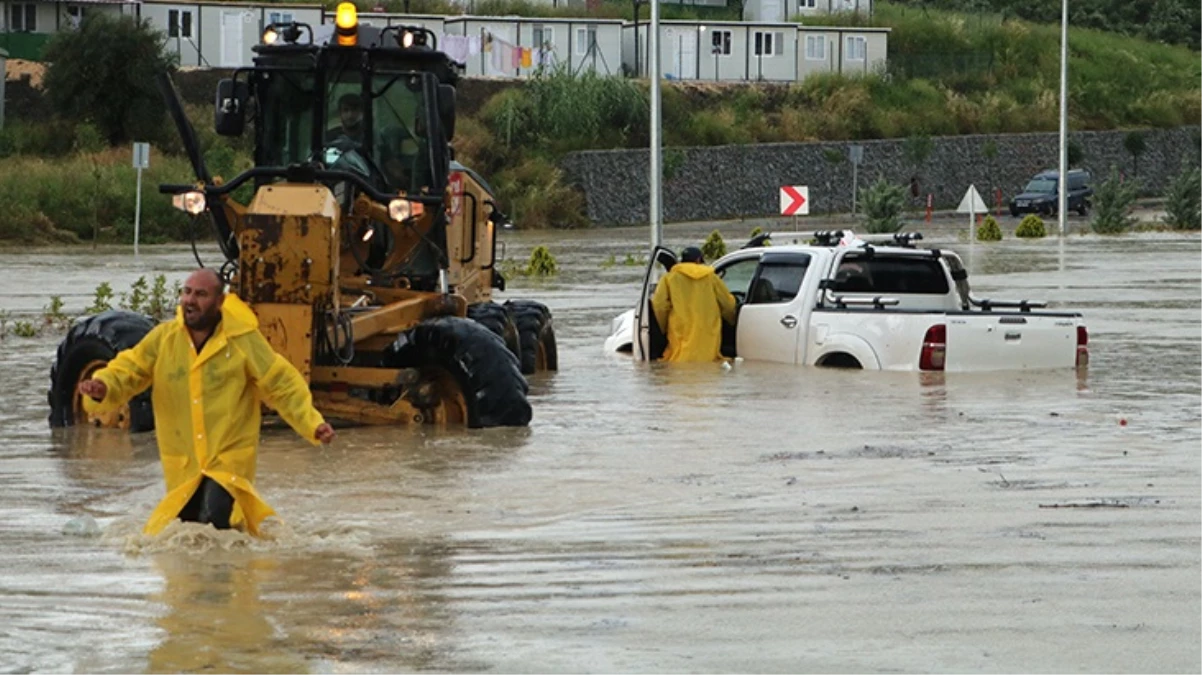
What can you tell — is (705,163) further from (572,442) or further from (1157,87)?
(572,442)

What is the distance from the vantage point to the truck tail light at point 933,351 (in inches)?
789

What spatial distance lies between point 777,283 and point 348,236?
19.6 feet

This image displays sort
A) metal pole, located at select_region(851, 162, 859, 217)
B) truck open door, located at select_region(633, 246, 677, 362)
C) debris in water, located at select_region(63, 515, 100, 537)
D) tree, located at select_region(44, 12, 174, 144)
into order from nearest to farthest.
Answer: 1. debris in water, located at select_region(63, 515, 100, 537)
2. truck open door, located at select_region(633, 246, 677, 362)
3. tree, located at select_region(44, 12, 174, 144)
4. metal pole, located at select_region(851, 162, 859, 217)

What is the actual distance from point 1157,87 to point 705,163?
3111 centimetres

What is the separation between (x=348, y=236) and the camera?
16500 mm

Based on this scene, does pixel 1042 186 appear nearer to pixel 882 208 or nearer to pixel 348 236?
pixel 882 208

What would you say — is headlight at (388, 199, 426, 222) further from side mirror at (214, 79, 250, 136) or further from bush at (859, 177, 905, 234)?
bush at (859, 177, 905, 234)

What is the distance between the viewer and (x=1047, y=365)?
20.7m

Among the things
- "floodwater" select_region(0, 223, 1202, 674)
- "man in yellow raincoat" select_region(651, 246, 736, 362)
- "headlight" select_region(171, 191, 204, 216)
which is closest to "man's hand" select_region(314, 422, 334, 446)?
"floodwater" select_region(0, 223, 1202, 674)

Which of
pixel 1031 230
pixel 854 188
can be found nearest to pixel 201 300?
pixel 1031 230

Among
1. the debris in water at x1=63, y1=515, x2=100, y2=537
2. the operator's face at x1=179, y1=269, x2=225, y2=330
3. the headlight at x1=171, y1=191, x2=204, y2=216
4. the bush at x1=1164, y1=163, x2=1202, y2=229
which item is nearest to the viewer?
the operator's face at x1=179, y1=269, x2=225, y2=330

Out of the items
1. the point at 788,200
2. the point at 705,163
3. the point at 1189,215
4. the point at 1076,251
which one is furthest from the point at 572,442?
the point at 705,163

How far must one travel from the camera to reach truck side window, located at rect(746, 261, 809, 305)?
833 inches

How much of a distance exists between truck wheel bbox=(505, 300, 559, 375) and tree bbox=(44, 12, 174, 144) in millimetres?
51903
